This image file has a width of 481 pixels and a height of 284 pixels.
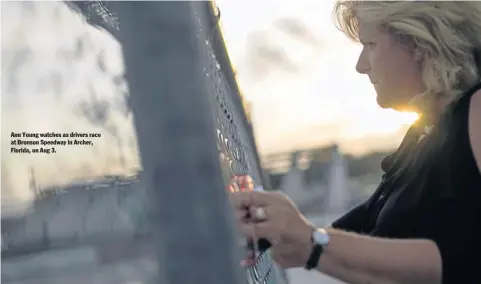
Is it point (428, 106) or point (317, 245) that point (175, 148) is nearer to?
point (317, 245)

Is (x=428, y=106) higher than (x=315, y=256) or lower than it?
higher

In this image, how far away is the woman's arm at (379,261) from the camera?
0.75 m

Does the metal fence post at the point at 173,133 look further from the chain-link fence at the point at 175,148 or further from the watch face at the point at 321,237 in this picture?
the watch face at the point at 321,237

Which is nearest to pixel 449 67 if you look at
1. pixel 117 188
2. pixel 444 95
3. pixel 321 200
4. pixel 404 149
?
pixel 444 95

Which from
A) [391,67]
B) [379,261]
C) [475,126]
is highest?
[391,67]

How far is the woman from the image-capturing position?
726 millimetres

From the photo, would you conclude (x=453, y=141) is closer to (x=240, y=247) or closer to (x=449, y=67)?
(x=449, y=67)

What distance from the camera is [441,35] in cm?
94

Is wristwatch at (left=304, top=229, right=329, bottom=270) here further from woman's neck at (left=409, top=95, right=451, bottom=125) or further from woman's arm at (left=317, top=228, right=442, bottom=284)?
woman's neck at (left=409, top=95, right=451, bottom=125)

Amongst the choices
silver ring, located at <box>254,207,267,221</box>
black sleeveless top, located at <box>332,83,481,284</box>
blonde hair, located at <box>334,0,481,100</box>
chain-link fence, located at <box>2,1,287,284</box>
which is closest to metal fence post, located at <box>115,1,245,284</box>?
chain-link fence, located at <box>2,1,287,284</box>

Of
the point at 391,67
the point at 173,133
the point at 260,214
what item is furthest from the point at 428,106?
the point at 173,133

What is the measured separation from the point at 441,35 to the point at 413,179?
0.67 ft

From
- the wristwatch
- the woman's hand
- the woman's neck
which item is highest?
the woman's neck

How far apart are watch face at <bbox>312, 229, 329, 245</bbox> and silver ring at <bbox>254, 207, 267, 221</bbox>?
0.09 metres
